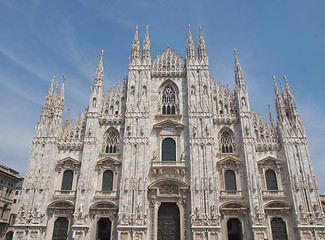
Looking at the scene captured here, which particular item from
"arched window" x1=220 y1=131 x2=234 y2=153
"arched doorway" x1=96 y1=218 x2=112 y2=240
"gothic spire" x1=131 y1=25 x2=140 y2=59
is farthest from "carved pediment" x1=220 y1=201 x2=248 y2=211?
"gothic spire" x1=131 y1=25 x2=140 y2=59

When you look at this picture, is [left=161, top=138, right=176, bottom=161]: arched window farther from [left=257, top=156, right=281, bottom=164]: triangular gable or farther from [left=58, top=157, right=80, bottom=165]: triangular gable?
[left=58, top=157, right=80, bottom=165]: triangular gable

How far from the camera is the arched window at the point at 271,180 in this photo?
2684 centimetres

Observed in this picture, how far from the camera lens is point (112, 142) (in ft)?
95.9

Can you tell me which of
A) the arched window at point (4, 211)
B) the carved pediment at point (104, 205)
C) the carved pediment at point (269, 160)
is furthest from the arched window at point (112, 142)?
the arched window at point (4, 211)

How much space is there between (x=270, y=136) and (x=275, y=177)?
418cm

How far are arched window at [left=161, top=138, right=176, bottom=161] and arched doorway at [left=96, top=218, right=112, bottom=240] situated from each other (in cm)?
809

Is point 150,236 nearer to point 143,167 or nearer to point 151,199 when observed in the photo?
point 151,199

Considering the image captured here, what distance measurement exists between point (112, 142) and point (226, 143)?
12.0m

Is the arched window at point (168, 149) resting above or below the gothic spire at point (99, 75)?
below

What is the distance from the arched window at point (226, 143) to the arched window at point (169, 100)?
19.4 feet

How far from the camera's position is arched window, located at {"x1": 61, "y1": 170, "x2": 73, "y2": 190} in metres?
27.2

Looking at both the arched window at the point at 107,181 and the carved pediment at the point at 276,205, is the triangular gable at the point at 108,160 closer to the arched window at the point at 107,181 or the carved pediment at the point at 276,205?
the arched window at the point at 107,181

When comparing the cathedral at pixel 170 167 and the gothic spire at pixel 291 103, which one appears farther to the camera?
the gothic spire at pixel 291 103

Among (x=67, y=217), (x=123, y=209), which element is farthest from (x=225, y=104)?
(x=67, y=217)
